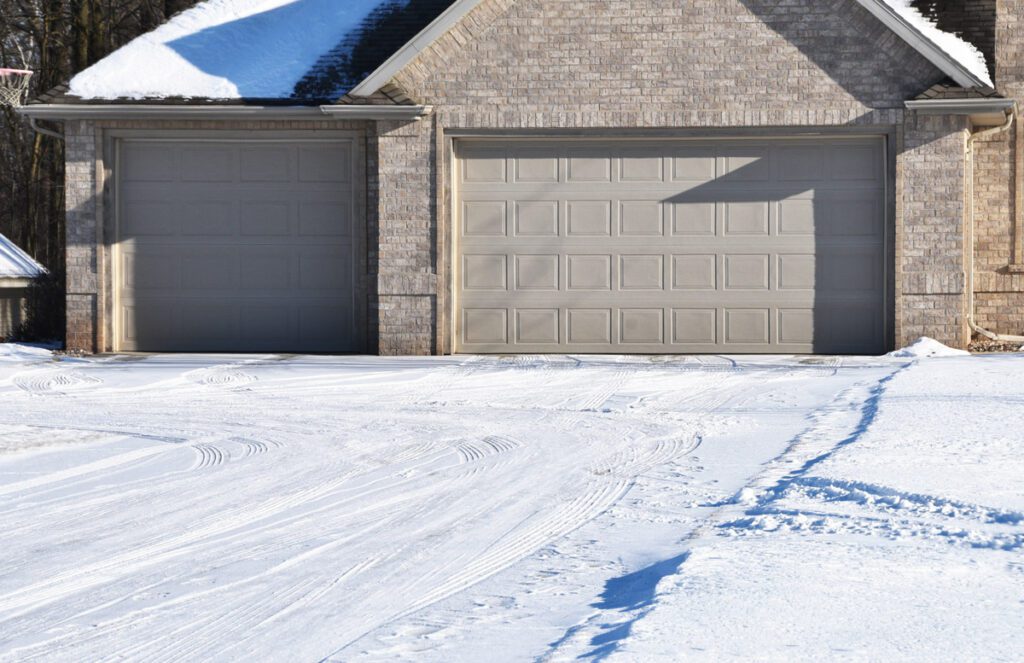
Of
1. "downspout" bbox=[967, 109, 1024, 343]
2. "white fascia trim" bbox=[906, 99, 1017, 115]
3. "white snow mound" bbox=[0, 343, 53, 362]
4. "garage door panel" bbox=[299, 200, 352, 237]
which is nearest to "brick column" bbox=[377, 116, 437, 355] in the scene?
"garage door panel" bbox=[299, 200, 352, 237]

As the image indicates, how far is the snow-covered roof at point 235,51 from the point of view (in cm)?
1756

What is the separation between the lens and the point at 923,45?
1612 centimetres

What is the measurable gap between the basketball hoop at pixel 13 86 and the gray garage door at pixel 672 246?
722cm

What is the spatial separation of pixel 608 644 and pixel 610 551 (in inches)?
60.5

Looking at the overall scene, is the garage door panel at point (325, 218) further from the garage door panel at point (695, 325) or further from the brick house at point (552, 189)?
the garage door panel at point (695, 325)

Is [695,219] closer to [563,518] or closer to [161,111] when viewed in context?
[161,111]

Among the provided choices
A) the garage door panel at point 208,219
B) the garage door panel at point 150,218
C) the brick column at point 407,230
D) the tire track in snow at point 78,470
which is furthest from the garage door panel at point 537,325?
the tire track in snow at point 78,470

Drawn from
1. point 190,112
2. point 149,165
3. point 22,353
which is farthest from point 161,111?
point 22,353

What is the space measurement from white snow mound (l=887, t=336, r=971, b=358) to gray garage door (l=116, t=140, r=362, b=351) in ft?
22.4

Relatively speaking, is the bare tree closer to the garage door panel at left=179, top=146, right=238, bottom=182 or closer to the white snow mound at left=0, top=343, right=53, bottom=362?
the garage door panel at left=179, top=146, right=238, bottom=182

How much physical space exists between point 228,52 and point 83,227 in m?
3.01

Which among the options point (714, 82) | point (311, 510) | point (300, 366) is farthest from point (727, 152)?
point (311, 510)

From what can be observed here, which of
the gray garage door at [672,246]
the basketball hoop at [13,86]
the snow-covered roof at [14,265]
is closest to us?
the gray garage door at [672,246]

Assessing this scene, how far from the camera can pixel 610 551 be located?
5898mm
